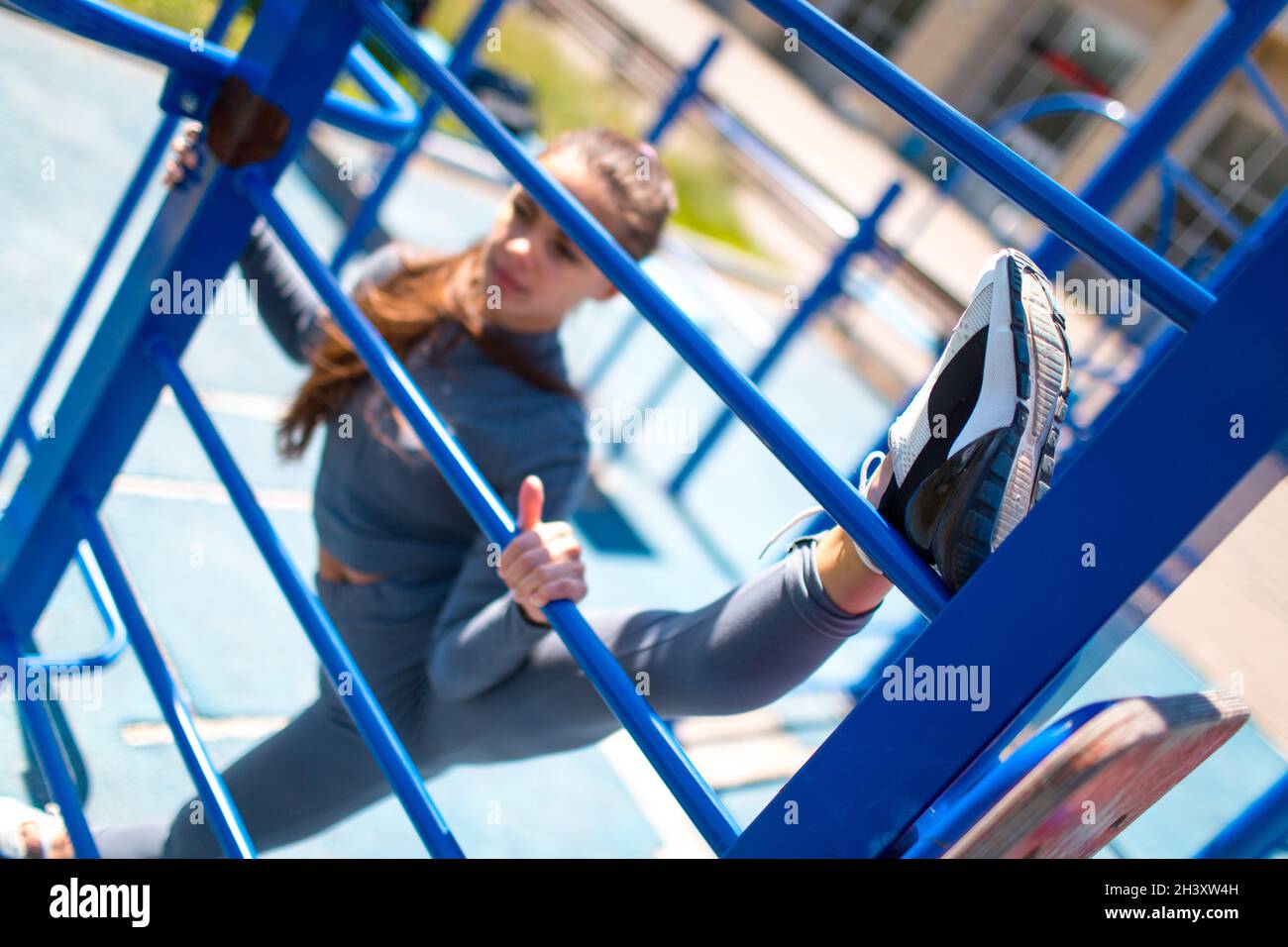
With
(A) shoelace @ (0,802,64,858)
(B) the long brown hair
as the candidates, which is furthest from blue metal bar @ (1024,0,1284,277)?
(A) shoelace @ (0,802,64,858)

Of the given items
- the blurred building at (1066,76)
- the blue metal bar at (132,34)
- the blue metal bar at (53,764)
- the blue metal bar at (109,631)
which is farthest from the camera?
the blurred building at (1066,76)

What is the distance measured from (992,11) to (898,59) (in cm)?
149

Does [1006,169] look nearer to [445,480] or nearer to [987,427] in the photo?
[987,427]

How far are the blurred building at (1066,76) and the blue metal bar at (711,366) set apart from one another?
12.1m

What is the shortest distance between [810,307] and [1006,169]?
2969 millimetres

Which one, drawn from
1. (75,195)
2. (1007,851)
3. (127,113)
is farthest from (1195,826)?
(127,113)

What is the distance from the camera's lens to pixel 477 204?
569 centimetres

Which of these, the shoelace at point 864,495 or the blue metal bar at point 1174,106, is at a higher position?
the blue metal bar at point 1174,106

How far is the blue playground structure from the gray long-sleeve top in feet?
0.72

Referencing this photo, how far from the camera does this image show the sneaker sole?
2.48 feet

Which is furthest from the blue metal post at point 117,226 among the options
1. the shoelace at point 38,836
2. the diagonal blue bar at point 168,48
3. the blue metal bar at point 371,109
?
the shoelace at point 38,836

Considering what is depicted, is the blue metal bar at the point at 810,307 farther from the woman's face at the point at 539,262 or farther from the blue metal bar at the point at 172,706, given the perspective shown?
the blue metal bar at the point at 172,706

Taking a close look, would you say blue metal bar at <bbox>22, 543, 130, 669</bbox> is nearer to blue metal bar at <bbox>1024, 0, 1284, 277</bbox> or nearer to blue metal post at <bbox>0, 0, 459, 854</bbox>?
blue metal post at <bbox>0, 0, 459, 854</bbox>

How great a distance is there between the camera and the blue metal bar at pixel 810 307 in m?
3.38
